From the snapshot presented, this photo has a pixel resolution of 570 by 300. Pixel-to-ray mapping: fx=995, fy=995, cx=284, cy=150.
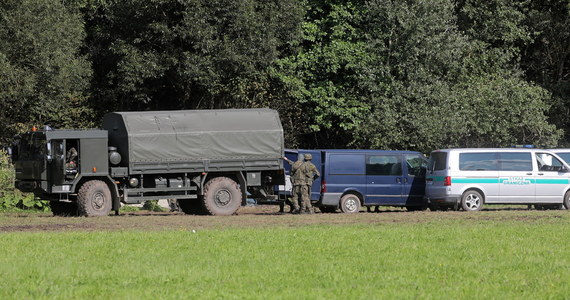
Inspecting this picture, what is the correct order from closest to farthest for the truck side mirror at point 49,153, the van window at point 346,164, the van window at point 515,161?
1. the truck side mirror at point 49,153
2. the van window at point 346,164
3. the van window at point 515,161

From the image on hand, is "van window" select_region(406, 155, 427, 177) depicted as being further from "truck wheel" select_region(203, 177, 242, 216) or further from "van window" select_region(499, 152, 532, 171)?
"truck wheel" select_region(203, 177, 242, 216)

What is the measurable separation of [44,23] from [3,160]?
691cm

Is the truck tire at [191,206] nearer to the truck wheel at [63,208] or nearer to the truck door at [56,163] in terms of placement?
the truck wheel at [63,208]

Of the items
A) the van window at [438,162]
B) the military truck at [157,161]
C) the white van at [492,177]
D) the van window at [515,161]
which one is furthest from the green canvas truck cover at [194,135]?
the van window at [515,161]

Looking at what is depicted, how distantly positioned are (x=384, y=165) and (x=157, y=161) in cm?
684

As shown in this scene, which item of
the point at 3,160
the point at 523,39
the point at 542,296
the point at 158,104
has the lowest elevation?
the point at 542,296

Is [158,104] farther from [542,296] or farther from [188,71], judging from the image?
[542,296]

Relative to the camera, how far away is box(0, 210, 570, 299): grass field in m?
12.0

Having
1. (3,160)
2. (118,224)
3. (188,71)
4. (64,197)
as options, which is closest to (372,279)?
(118,224)

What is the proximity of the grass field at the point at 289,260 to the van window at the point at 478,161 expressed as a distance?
18.7 feet

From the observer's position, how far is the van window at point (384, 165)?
2925 cm

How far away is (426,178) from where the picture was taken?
2970cm

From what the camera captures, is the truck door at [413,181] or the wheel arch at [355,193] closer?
the wheel arch at [355,193]

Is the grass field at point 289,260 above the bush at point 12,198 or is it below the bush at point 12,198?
below
